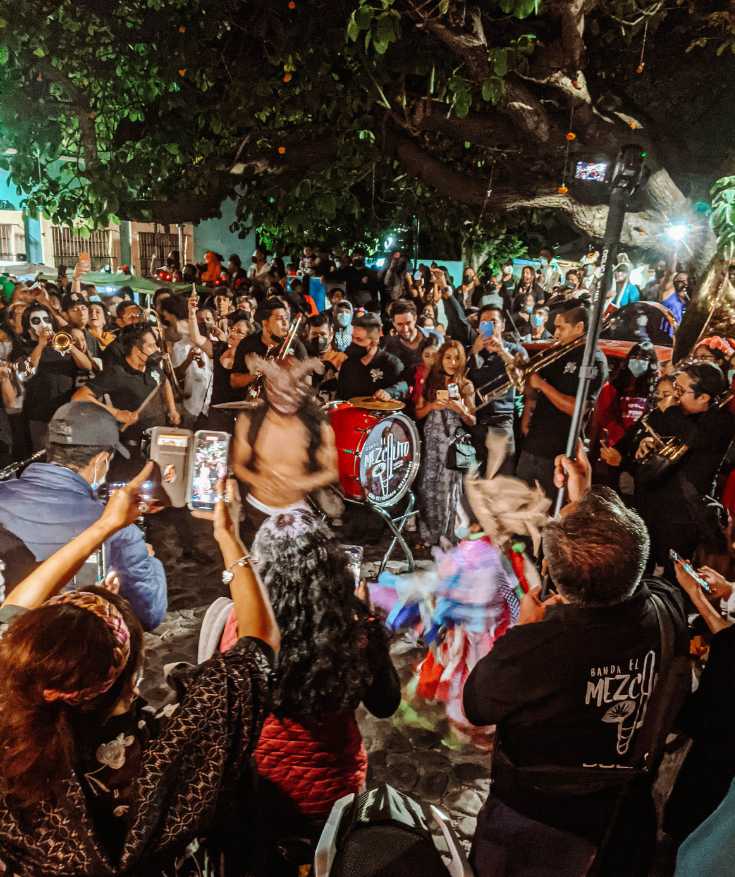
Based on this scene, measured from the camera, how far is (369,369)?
238 inches

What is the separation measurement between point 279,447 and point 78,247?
22.3 metres

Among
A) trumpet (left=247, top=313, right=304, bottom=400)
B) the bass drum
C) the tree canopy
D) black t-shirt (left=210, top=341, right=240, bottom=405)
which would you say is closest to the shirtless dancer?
the bass drum

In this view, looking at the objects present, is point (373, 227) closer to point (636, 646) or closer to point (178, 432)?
point (178, 432)

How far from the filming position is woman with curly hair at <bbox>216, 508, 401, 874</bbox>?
2121 millimetres

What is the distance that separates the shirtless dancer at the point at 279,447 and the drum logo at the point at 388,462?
2.97ft

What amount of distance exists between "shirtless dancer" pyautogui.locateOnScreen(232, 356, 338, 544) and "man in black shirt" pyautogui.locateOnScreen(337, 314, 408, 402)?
2.14 meters

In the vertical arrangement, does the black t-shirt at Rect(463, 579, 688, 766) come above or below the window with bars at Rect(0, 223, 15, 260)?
above

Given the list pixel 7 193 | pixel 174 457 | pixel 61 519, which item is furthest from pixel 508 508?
pixel 7 193

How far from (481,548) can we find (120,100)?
6.49 meters

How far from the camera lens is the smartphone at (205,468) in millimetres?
3316

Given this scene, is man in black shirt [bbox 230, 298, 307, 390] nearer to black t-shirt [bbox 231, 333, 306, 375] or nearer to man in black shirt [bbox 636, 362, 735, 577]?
black t-shirt [bbox 231, 333, 306, 375]

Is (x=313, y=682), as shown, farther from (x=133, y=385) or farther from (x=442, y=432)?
(x=133, y=385)

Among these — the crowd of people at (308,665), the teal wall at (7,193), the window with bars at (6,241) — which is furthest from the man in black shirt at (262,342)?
the window with bars at (6,241)

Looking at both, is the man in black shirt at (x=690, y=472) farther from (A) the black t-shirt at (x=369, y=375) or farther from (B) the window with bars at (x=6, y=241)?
(B) the window with bars at (x=6, y=241)
